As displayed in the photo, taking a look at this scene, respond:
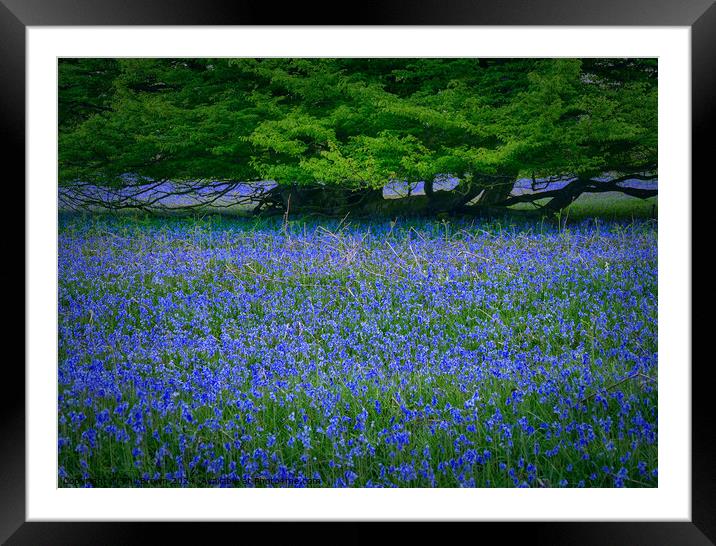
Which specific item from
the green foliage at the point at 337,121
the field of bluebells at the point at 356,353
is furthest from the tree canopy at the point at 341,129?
the field of bluebells at the point at 356,353

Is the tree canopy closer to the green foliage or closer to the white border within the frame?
the green foliage

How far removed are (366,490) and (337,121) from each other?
6.70 ft

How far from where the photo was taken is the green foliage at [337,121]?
2.92 metres

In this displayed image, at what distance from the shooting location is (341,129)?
3.07 m

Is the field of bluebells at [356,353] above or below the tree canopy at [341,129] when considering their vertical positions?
below

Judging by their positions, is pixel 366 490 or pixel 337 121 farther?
pixel 337 121

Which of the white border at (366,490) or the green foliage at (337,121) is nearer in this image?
the white border at (366,490)

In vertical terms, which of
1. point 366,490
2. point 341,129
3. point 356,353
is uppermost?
point 341,129

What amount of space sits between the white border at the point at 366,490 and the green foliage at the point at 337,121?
43cm

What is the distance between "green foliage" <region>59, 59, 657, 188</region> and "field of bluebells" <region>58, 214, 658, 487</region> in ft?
1.11
